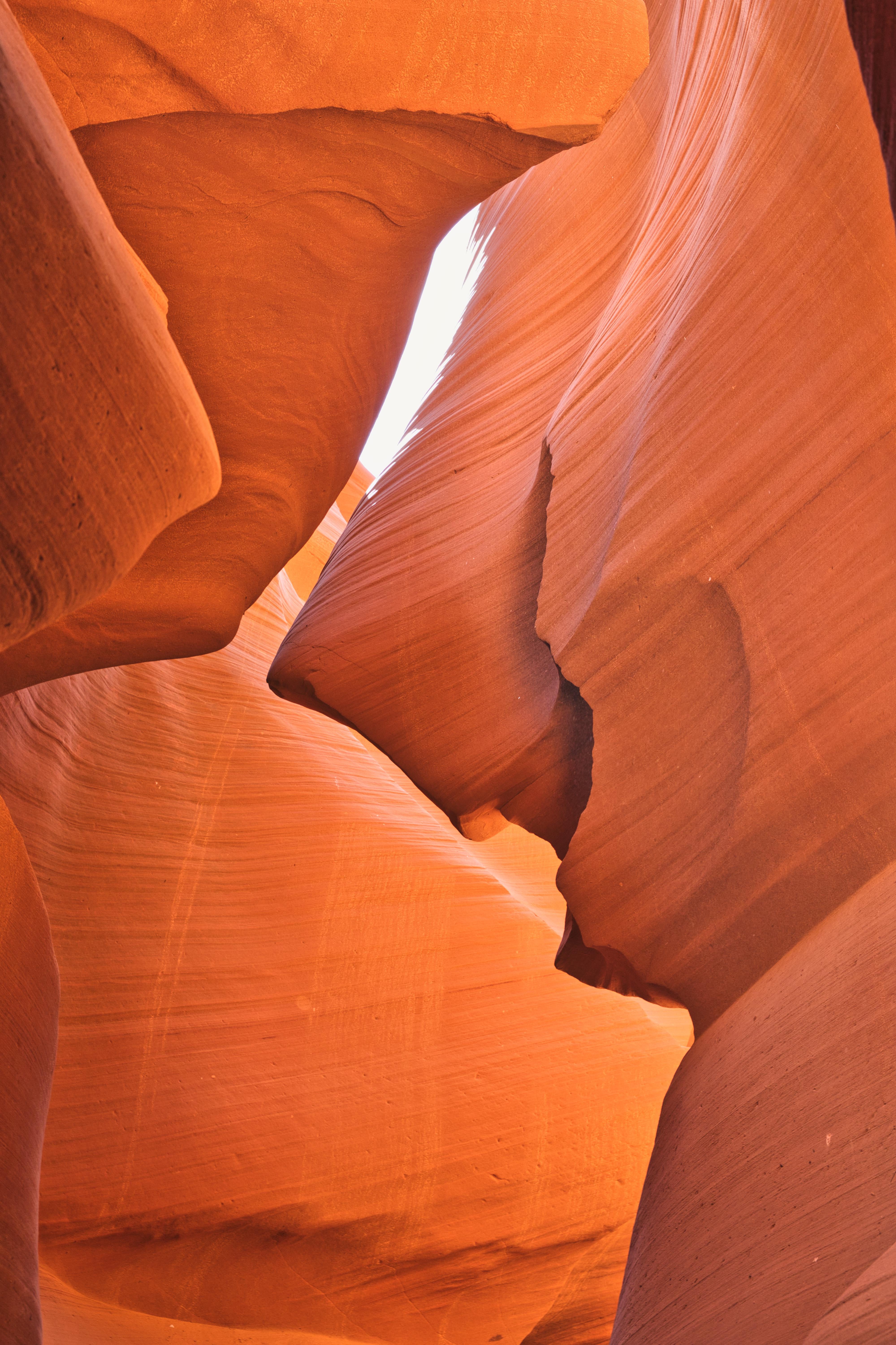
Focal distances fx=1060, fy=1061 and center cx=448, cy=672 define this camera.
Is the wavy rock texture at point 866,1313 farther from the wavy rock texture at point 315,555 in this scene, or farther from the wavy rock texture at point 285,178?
the wavy rock texture at point 315,555

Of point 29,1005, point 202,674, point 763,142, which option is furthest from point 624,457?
point 202,674

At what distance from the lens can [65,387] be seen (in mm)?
1352

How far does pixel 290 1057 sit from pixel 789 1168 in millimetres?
2809

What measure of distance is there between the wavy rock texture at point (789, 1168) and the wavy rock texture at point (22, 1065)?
1.43 meters

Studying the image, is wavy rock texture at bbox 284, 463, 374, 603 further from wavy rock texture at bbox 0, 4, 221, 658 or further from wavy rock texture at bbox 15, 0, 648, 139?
wavy rock texture at bbox 0, 4, 221, 658

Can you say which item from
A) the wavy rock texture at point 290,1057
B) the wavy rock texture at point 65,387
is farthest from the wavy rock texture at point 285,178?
the wavy rock texture at point 290,1057

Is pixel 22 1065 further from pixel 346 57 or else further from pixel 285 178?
pixel 346 57

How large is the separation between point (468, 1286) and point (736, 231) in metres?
4.43

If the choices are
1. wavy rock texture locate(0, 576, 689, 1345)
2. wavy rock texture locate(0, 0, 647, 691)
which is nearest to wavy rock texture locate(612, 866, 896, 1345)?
wavy rock texture locate(0, 576, 689, 1345)

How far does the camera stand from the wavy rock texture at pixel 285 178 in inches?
95.8

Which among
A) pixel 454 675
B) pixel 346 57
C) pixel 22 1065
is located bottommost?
pixel 22 1065

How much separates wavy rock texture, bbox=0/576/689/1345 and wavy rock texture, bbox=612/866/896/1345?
2036 mm

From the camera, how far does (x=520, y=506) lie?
4.04 meters

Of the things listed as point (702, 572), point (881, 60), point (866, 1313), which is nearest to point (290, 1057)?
point (702, 572)
